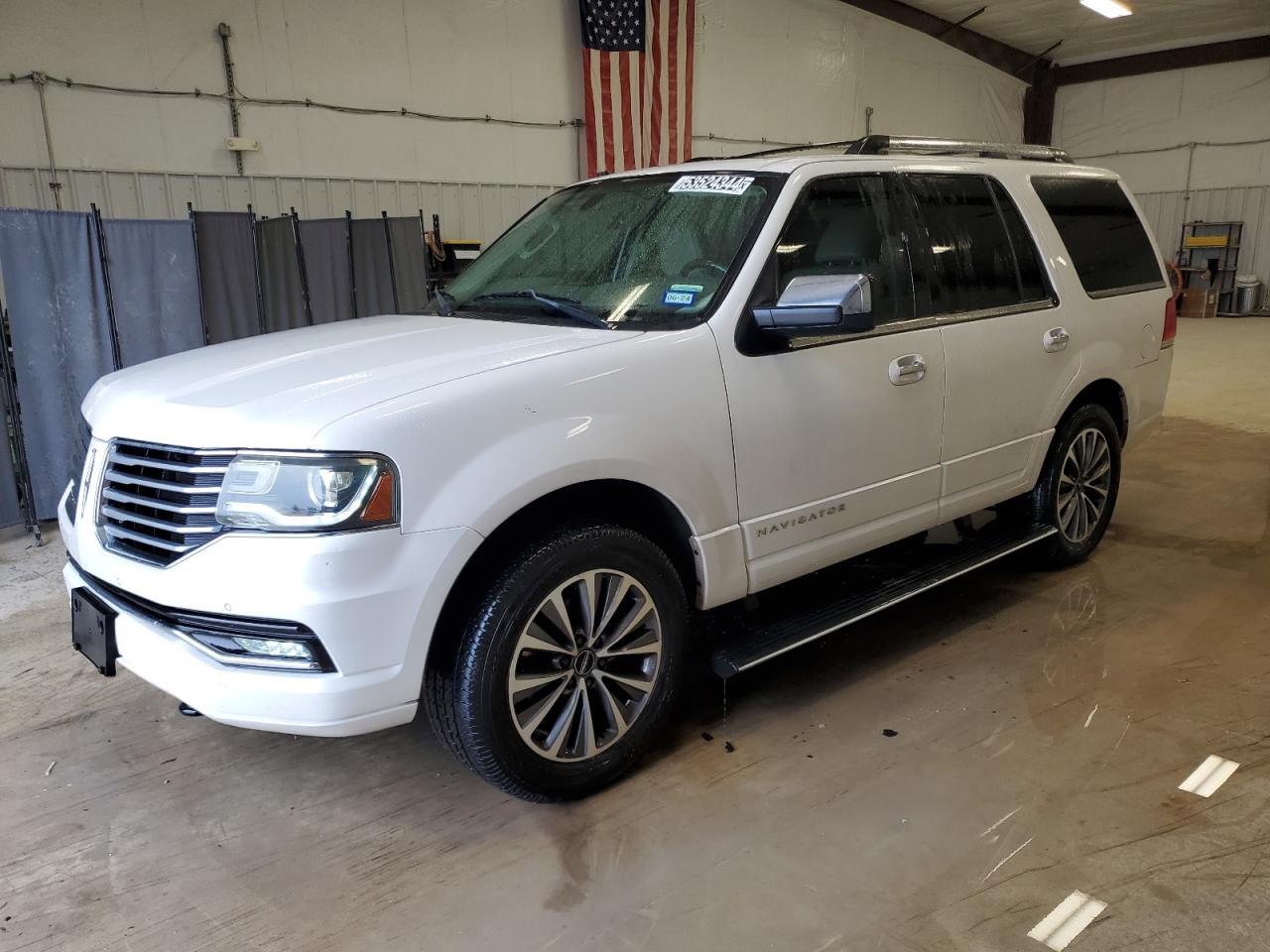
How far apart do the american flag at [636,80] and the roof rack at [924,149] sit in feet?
27.4

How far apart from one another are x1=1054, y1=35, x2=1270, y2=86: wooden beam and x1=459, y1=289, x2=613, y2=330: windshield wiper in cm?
2101

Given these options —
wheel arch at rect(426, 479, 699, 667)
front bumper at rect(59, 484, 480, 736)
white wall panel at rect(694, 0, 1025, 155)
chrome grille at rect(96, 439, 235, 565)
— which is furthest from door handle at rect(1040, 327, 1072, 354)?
white wall panel at rect(694, 0, 1025, 155)

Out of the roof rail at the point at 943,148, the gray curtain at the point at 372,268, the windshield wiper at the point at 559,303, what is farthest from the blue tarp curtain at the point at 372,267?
the roof rail at the point at 943,148

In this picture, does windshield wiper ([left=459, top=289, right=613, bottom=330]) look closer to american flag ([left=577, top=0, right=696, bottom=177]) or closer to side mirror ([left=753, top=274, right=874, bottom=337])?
side mirror ([left=753, top=274, right=874, bottom=337])

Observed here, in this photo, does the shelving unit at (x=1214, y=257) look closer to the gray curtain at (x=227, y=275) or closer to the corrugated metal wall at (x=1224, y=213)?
the corrugated metal wall at (x=1224, y=213)

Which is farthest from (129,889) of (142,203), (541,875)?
(142,203)

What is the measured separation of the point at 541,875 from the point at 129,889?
1.01 meters

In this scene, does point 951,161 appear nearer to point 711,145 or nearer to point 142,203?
point 142,203

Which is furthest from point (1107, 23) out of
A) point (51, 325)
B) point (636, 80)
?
point (51, 325)

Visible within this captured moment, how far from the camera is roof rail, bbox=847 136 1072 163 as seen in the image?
11.2 feet

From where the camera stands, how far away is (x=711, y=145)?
44.5ft

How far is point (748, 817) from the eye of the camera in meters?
2.50

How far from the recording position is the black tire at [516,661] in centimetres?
228

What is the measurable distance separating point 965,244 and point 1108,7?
51.3 feet
